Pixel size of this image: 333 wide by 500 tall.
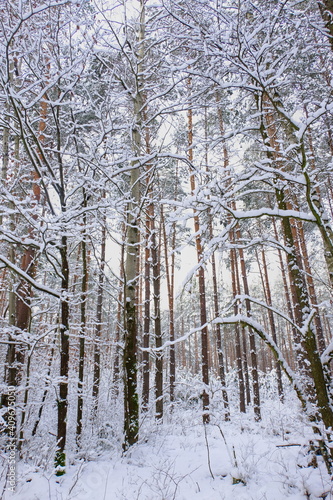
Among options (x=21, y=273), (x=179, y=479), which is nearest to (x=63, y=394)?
(x=21, y=273)

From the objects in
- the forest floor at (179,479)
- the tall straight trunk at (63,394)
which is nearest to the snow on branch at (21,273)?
the tall straight trunk at (63,394)

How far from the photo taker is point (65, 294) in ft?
11.0

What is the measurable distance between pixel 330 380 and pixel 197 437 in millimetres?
5195

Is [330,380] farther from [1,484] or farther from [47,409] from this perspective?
[47,409]

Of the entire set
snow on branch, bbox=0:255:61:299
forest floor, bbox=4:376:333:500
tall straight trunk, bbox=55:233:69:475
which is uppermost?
snow on branch, bbox=0:255:61:299

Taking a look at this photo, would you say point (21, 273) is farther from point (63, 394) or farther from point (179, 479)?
point (179, 479)

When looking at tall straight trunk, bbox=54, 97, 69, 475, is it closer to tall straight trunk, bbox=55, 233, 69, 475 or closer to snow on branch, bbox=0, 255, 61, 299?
tall straight trunk, bbox=55, 233, 69, 475

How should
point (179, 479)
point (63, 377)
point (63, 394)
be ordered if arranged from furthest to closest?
point (179, 479) → point (63, 394) → point (63, 377)

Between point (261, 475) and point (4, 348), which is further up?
point (4, 348)

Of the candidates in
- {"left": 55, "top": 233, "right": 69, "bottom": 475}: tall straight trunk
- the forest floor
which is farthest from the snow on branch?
the forest floor

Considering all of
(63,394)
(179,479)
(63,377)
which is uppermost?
(63,377)

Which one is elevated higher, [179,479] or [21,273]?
[21,273]

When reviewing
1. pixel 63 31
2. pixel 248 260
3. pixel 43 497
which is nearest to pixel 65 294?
A: pixel 43 497

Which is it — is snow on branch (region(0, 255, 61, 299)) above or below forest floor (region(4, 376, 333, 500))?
above
